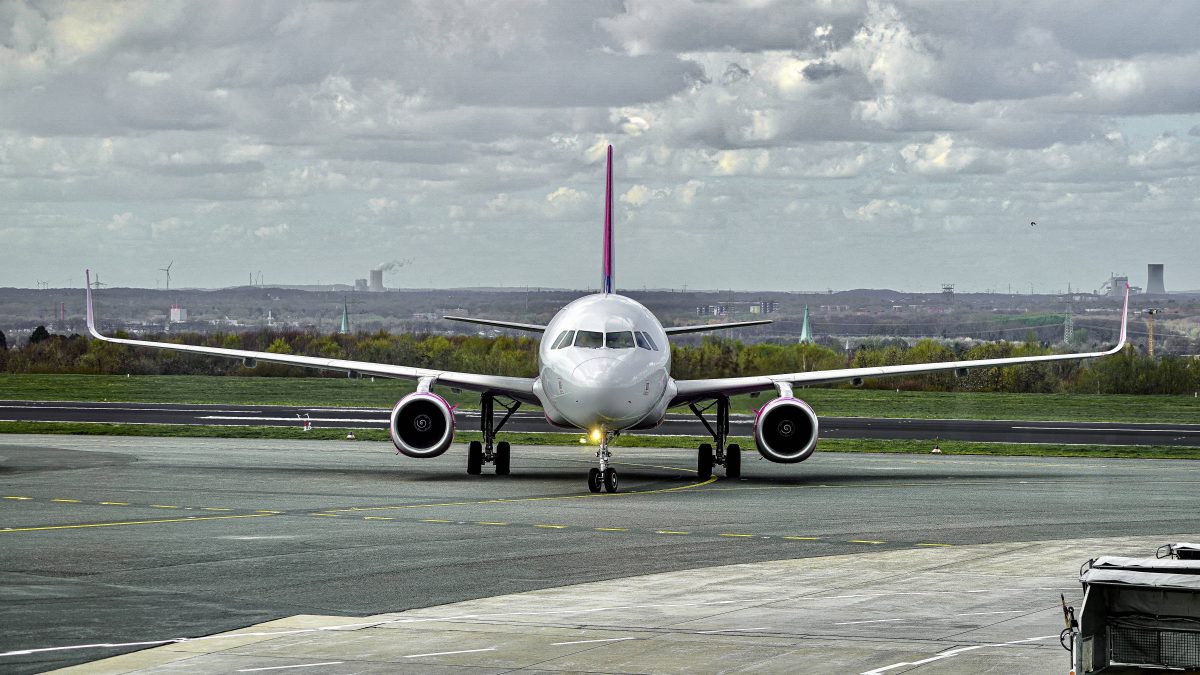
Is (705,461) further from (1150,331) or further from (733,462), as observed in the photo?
(1150,331)

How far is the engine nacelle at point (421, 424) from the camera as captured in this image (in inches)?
1564

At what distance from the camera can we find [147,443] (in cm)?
5384

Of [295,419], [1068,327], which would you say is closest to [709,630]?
[295,419]

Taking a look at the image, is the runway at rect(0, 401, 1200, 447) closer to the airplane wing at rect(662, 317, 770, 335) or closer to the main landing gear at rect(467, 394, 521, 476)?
the airplane wing at rect(662, 317, 770, 335)

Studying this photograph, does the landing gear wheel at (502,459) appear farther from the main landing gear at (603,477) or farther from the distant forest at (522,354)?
the distant forest at (522,354)

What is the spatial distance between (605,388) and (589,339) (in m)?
1.77

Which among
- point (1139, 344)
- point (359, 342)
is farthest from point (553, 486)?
point (1139, 344)

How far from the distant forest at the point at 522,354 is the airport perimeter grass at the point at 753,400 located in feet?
6.67

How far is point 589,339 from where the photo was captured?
3716 centimetres

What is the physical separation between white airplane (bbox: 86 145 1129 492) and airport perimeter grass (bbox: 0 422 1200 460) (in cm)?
935

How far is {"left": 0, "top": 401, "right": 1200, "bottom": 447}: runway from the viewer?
205 ft

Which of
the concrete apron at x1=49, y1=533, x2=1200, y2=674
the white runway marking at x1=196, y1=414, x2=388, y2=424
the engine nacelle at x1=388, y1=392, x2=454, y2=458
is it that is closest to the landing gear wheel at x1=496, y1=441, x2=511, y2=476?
the engine nacelle at x1=388, y1=392, x2=454, y2=458

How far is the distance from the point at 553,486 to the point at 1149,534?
15.2 meters

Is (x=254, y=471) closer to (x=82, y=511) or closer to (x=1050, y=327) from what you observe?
(x=82, y=511)
